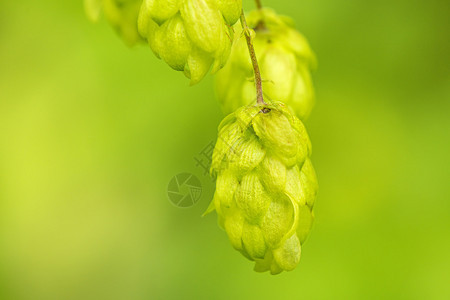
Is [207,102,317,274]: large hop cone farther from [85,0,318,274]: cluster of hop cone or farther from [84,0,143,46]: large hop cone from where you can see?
[84,0,143,46]: large hop cone

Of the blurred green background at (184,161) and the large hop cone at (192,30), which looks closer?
the large hop cone at (192,30)

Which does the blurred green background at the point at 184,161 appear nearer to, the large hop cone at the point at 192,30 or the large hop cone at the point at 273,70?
the large hop cone at the point at 273,70

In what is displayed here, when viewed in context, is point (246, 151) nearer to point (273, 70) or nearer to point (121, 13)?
point (273, 70)

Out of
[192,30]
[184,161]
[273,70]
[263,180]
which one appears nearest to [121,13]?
[273,70]

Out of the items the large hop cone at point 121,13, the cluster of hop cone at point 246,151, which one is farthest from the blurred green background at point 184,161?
the cluster of hop cone at point 246,151

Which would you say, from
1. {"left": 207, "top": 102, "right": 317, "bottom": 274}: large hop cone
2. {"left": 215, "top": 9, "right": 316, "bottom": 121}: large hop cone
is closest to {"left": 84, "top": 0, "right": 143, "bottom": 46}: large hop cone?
{"left": 215, "top": 9, "right": 316, "bottom": 121}: large hop cone

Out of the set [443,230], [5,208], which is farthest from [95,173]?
[443,230]

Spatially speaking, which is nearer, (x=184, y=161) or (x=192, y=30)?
(x=192, y=30)
